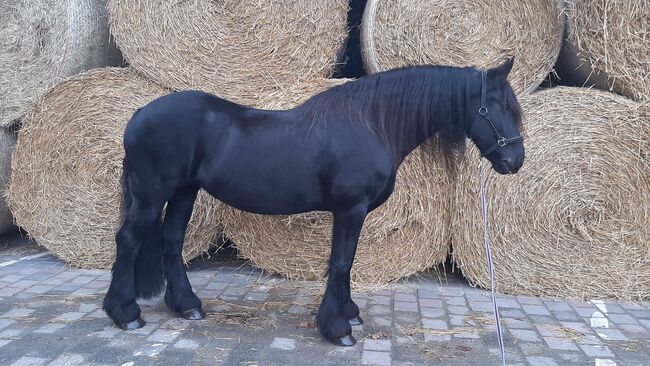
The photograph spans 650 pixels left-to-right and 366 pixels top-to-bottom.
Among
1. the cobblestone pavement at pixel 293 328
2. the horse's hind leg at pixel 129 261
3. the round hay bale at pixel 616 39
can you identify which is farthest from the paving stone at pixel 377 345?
the round hay bale at pixel 616 39

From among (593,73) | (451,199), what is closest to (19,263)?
(451,199)

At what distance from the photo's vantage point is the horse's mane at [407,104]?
2633mm

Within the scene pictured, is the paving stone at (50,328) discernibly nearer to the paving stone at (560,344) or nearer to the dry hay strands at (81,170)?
the dry hay strands at (81,170)

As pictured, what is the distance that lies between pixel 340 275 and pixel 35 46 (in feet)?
8.43

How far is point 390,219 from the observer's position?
3.45m

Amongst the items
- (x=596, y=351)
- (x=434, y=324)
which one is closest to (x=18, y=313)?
(x=434, y=324)

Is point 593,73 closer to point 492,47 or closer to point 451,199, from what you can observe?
point 492,47

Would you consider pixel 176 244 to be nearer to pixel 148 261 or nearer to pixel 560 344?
pixel 148 261

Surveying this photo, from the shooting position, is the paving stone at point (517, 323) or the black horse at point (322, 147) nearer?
the black horse at point (322, 147)

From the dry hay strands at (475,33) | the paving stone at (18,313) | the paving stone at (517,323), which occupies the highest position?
the dry hay strands at (475,33)

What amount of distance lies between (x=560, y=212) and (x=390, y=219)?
1001 millimetres

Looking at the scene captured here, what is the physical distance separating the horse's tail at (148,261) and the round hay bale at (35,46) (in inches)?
46.8

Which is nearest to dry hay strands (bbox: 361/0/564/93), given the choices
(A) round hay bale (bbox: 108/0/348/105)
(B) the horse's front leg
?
(A) round hay bale (bbox: 108/0/348/105)

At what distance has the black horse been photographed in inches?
102
